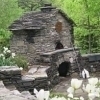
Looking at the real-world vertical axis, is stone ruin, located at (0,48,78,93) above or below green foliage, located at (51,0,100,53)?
below

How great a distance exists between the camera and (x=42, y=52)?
13.9m

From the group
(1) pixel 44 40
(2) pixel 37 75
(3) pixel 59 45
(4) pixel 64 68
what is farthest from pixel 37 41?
(2) pixel 37 75

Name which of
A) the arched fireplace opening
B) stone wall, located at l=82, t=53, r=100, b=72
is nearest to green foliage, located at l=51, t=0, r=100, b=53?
stone wall, located at l=82, t=53, r=100, b=72

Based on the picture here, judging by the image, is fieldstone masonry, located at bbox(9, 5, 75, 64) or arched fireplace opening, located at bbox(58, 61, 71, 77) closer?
fieldstone masonry, located at bbox(9, 5, 75, 64)

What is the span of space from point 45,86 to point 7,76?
91.2 inches

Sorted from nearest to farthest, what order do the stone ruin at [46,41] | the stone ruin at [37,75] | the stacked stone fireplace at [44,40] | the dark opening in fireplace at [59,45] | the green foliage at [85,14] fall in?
the stone ruin at [37,75] < the stone ruin at [46,41] < the stacked stone fireplace at [44,40] < the dark opening in fireplace at [59,45] < the green foliage at [85,14]

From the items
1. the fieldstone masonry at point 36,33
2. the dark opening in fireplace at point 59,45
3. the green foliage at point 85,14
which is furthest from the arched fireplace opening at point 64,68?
the green foliage at point 85,14

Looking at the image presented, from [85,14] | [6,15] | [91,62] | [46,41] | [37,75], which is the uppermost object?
[85,14]

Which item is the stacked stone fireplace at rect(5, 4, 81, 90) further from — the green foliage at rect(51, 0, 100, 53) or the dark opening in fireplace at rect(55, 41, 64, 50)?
the green foliage at rect(51, 0, 100, 53)

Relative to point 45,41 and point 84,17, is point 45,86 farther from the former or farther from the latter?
point 84,17

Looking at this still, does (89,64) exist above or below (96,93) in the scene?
below

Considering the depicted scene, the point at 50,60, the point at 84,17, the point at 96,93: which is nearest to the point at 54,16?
the point at 50,60

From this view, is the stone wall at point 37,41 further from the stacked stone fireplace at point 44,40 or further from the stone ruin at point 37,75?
the stone ruin at point 37,75

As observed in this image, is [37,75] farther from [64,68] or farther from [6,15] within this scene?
[6,15]
